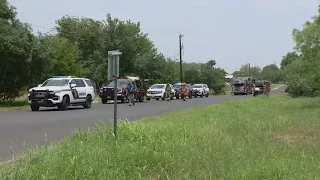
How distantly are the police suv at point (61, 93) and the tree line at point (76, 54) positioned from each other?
16.7 ft

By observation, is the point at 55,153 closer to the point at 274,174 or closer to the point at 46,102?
the point at 274,174

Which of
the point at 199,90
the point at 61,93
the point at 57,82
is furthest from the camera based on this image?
the point at 199,90

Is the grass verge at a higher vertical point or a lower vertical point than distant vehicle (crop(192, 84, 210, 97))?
lower

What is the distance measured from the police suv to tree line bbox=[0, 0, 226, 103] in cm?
508

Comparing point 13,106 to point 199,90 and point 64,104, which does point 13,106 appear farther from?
point 199,90

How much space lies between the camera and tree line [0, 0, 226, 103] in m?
30.5

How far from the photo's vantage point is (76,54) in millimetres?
45562

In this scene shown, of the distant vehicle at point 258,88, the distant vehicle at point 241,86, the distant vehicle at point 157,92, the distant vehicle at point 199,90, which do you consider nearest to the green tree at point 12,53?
the distant vehicle at point 157,92

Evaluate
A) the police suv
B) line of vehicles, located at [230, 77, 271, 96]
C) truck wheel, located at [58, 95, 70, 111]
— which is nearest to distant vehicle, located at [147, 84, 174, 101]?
the police suv

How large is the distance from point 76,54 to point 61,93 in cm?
2084

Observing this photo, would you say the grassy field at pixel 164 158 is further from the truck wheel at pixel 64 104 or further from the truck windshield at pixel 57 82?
the truck windshield at pixel 57 82

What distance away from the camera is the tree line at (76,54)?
30484 millimetres

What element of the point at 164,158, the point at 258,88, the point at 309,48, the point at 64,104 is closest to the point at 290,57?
the point at 258,88

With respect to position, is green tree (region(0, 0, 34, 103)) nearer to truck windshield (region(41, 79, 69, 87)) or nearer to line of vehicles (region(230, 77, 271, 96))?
truck windshield (region(41, 79, 69, 87))
